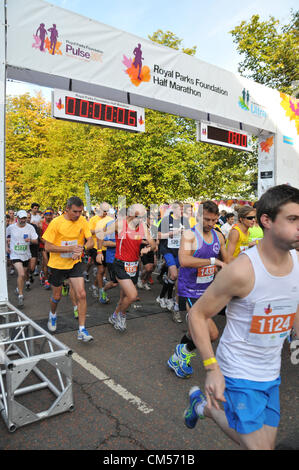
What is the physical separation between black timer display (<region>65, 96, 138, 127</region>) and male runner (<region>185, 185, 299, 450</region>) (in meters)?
4.87

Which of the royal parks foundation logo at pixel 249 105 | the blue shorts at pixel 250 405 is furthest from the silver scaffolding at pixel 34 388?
the royal parks foundation logo at pixel 249 105

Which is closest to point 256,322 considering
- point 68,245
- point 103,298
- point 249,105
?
point 68,245

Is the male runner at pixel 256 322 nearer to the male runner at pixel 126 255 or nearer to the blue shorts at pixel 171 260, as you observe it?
the male runner at pixel 126 255

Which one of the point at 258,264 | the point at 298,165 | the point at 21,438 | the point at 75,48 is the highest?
the point at 75,48

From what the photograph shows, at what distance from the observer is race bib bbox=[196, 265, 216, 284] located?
4133mm

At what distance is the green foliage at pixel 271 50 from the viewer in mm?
17312

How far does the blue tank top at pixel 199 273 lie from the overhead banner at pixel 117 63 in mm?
3836

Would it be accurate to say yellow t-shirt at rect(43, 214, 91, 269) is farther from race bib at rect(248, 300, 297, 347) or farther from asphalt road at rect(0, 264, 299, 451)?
race bib at rect(248, 300, 297, 347)

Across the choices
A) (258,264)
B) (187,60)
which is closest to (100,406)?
(258,264)

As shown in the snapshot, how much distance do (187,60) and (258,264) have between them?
269 inches

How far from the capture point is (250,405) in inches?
71.4

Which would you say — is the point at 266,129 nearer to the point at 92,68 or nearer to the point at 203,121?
the point at 203,121

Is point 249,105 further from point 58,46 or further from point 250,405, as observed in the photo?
point 250,405
